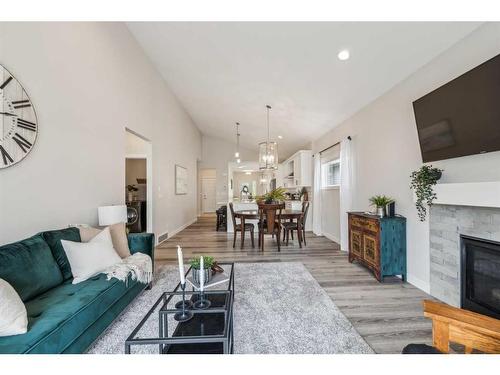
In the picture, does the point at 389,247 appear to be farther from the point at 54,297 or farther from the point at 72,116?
the point at 72,116

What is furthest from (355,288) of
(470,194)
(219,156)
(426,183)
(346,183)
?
(219,156)

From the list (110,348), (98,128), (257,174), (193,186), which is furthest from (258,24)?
(257,174)

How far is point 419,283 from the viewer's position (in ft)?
8.86

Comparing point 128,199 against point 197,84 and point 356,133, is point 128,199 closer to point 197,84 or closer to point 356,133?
point 197,84

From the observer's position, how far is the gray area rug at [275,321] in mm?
1690

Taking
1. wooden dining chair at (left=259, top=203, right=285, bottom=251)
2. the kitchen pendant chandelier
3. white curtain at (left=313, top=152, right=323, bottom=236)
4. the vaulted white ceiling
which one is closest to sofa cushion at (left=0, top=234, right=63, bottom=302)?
the vaulted white ceiling

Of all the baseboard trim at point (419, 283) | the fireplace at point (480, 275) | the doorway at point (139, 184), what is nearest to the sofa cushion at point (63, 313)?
the doorway at point (139, 184)

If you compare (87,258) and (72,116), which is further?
(72,116)

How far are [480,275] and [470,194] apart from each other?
28.2 inches

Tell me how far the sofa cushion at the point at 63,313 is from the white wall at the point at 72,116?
30.2 inches

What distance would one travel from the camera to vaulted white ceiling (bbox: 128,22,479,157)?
2377 mm

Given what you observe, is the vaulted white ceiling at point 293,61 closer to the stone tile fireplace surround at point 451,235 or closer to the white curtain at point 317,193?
the white curtain at point 317,193

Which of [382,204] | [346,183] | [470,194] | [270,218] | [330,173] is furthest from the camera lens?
[330,173]
